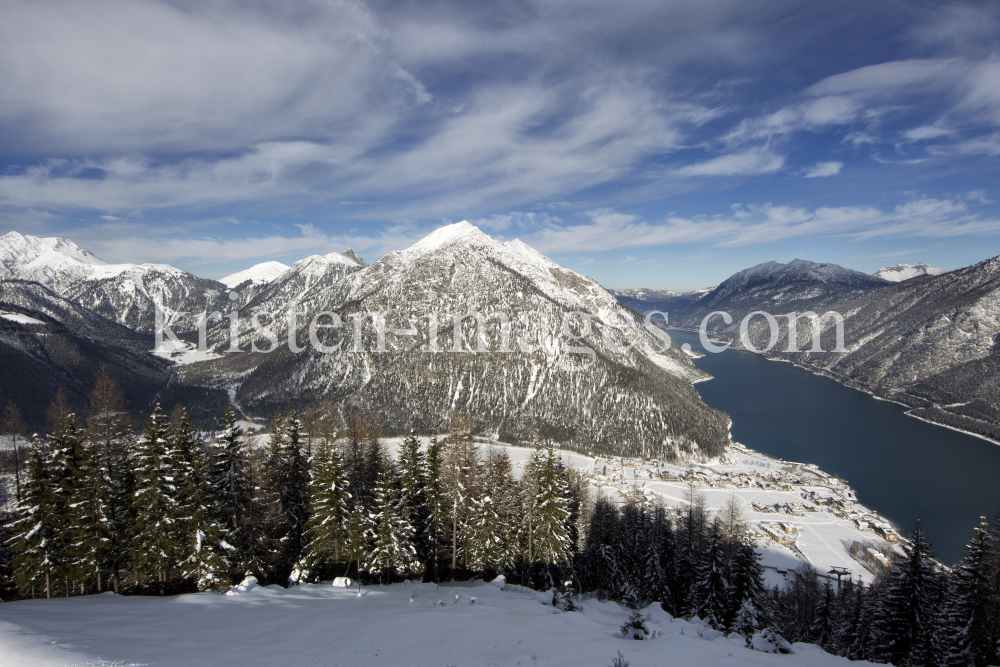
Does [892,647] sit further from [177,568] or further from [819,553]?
[819,553]

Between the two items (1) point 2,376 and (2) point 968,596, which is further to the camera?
(1) point 2,376

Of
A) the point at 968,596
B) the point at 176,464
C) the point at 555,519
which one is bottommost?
the point at 968,596

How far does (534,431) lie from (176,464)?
13842 cm

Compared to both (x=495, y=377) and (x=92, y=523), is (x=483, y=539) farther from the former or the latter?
(x=495, y=377)

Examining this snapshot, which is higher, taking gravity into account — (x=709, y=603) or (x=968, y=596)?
(x=968, y=596)

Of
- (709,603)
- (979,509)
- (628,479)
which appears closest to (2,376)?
(628,479)

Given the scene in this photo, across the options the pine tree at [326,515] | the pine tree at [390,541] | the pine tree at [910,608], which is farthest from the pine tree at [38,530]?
the pine tree at [910,608]

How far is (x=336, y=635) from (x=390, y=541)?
46.1 feet

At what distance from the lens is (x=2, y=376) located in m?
173

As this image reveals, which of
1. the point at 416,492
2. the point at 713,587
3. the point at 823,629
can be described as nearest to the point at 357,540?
the point at 416,492

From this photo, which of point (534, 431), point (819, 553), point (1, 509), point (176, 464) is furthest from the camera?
point (534, 431)

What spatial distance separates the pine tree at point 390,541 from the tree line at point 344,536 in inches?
5.1

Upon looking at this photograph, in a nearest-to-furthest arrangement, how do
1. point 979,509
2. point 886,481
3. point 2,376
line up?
1. point 979,509
2. point 886,481
3. point 2,376

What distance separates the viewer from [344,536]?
3222cm
